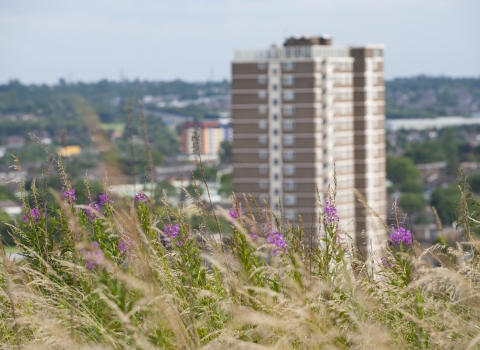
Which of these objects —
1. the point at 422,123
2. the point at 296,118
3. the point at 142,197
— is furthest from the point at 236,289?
the point at 422,123

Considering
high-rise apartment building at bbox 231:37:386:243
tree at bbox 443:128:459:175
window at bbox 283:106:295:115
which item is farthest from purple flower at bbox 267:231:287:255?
tree at bbox 443:128:459:175

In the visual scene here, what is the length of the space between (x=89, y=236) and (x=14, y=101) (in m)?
199

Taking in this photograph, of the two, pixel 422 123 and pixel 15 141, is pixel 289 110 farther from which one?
pixel 422 123

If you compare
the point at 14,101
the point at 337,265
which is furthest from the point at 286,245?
the point at 14,101

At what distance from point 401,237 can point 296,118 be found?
7284cm

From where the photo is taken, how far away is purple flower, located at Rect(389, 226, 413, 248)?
148 inches

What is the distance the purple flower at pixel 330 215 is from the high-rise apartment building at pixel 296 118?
228 feet

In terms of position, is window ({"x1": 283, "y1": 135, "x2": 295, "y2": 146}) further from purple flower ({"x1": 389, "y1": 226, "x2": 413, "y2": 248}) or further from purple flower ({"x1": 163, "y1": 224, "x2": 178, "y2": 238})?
purple flower ({"x1": 389, "y1": 226, "x2": 413, "y2": 248})

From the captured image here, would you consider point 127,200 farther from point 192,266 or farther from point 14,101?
point 14,101

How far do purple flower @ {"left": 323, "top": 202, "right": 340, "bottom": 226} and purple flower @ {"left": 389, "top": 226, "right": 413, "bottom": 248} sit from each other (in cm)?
24

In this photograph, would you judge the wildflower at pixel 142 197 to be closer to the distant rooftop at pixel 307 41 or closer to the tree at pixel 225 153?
the distant rooftop at pixel 307 41

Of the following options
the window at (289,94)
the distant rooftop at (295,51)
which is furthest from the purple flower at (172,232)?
the window at (289,94)

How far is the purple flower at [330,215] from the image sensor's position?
3916 mm

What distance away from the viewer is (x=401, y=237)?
379 centimetres
